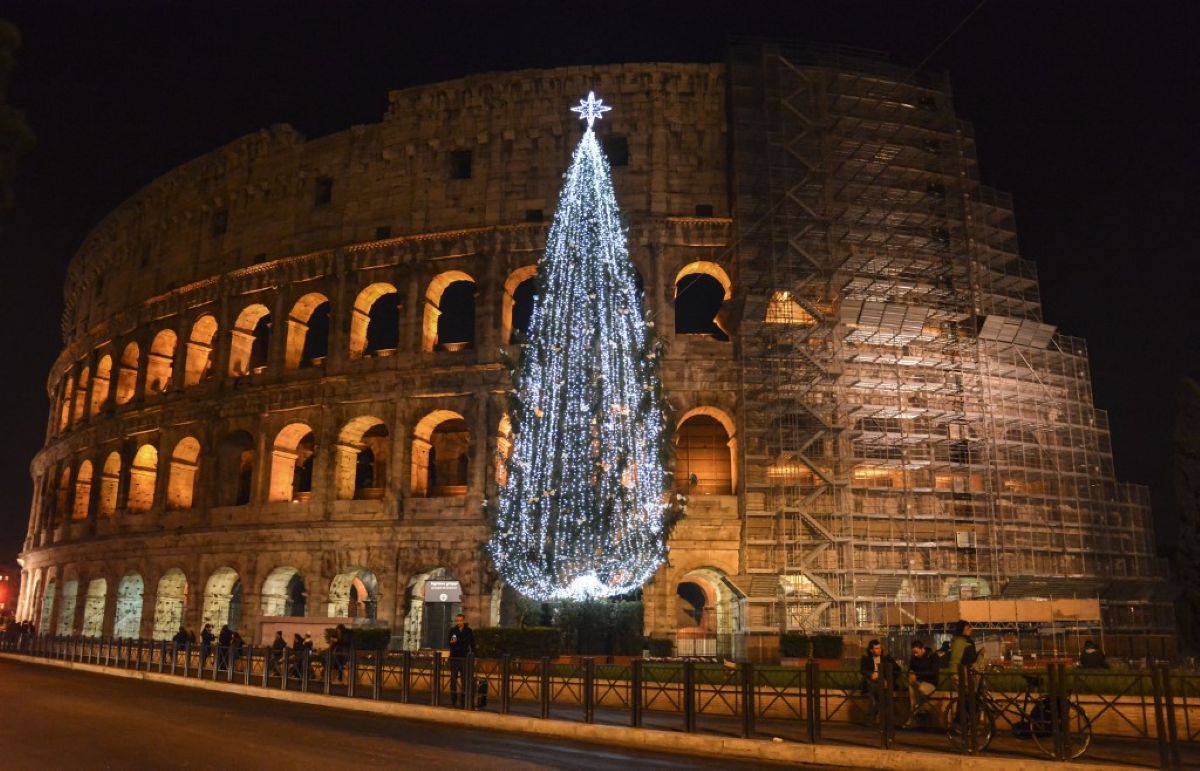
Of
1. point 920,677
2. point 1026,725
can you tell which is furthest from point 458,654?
point 1026,725

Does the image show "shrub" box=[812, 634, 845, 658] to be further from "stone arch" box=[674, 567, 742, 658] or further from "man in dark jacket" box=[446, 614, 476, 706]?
"man in dark jacket" box=[446, 614, 476, 706]

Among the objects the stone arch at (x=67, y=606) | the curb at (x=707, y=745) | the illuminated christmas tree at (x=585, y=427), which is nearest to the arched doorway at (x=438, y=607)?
the illuminated christmas tree at (x=585, y=427)

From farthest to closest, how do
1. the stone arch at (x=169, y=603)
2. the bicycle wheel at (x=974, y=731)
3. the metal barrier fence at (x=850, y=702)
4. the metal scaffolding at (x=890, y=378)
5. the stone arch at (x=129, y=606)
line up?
the stone arch at (x=129, y=606)
the stone arch at (x=169, y=603)
the metal scaffolding at (x=890, y=378)
the metal barrier fence at (x=850, y=702)
the bicycle wheel at (x=974, y=731)

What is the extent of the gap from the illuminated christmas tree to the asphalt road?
6.54 m

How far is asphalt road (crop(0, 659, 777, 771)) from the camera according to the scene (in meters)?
8.70

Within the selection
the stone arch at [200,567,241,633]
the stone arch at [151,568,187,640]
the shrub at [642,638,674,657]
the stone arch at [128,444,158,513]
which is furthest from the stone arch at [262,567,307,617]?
the shrub at [642,638,674,657]

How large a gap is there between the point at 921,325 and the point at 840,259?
108 inches

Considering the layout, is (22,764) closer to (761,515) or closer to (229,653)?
(229,653)

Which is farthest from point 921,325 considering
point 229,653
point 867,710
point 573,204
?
point 229,653

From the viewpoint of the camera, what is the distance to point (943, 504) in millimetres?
23656

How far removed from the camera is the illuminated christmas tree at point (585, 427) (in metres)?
19.1

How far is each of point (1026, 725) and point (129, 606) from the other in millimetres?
29837

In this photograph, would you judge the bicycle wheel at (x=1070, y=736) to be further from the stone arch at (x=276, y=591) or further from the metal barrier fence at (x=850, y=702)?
the stone arch at (x=276, y=591)

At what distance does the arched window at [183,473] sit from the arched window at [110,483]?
13.5 ft
